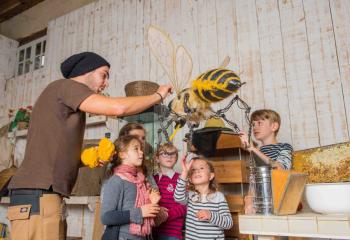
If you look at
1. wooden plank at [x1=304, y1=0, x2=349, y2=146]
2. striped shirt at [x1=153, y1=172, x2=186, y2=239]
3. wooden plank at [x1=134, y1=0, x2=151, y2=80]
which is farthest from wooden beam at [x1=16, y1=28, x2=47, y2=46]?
wooden plank at [x1=304, y1=0, x2=349, y2=146]

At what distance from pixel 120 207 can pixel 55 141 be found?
1.43 ft

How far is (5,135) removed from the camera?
11.5 ft

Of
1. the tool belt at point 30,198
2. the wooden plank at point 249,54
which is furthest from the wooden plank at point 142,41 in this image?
the tool belt at point 30,198

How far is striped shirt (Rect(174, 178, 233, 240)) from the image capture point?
5.22ft

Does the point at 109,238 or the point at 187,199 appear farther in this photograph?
the point at 187,199

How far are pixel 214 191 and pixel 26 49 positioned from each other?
10.7 ft

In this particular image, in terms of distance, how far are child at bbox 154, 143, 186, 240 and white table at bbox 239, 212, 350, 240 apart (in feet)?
2.28

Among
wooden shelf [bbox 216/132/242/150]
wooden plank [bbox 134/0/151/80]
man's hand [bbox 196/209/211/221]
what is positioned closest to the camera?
man's hand [bbox 196/209/211/221]

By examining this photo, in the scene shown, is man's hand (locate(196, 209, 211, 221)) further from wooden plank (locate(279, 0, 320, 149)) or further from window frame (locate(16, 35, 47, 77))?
window frame (locate(16, 35, 47, 77))

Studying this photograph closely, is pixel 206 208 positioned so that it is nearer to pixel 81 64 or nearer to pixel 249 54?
pixel 81 64

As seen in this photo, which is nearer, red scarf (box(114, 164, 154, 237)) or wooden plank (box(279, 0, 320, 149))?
red scarf (box(114, 164, 154, 237))

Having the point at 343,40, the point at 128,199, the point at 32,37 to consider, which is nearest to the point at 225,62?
the point at 343,40

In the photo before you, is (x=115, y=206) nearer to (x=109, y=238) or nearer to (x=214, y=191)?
(x=109, y=238)

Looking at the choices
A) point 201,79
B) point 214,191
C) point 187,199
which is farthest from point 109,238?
point 201,79
